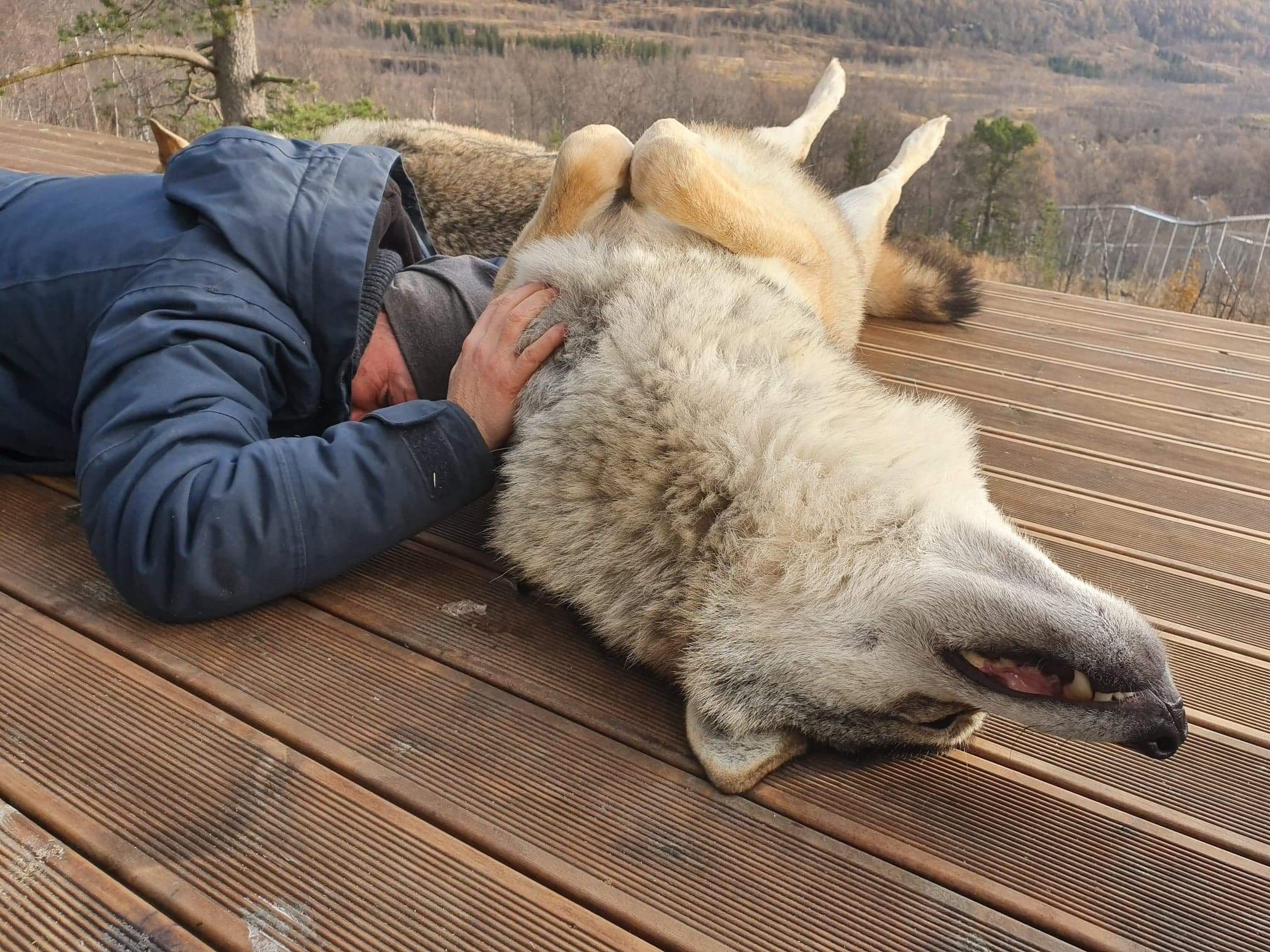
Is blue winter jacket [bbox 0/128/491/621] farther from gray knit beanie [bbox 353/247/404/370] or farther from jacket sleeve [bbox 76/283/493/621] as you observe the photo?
gray knit beanie [bbox 353/247/404/370]

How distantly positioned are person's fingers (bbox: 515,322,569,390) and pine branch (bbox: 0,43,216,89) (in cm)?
656

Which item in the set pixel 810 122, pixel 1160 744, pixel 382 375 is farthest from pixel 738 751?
pixel 810 122

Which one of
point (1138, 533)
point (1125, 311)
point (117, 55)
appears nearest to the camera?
point (1138, 533)

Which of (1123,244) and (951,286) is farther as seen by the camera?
(1123,244)

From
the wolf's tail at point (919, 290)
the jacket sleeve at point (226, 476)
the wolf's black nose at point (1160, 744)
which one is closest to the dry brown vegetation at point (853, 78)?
the wolf's tail at point (919, 290)

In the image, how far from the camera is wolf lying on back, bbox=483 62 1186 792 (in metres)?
1.45

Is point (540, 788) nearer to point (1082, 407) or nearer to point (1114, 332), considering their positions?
point (1082, 407)

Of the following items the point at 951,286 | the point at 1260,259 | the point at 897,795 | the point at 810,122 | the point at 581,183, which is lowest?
the point at 1260,259

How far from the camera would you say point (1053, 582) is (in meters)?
1.50

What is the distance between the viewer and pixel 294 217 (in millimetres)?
1985

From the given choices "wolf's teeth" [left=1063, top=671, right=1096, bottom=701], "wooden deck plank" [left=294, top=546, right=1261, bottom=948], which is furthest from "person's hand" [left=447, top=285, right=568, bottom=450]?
"wolf's teeth" [left=1063, top=671, right=1096, bottom=701]

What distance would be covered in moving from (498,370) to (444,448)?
10.2 inches

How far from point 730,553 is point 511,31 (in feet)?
65.9

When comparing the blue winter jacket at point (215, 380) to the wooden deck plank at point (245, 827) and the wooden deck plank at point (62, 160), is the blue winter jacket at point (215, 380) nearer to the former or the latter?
the wooden deck plank at point (245, 827)
